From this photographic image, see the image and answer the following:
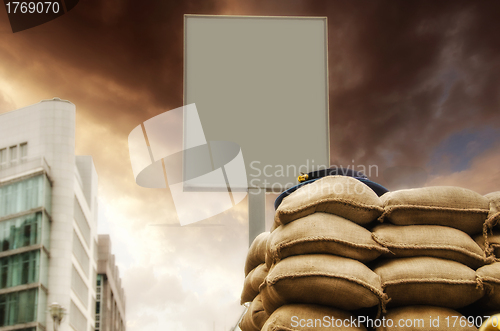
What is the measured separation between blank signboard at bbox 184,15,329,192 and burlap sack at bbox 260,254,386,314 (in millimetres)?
1815

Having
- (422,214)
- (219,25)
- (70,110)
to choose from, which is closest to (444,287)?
(422,214)

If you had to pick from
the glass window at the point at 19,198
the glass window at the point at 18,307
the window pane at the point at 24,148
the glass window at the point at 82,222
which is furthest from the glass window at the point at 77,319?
the window pane at the point at 24,148

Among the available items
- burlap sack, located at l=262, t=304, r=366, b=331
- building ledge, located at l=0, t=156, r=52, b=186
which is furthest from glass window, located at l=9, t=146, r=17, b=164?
burlap sack, located at l=262, t=304, r=366, b=331

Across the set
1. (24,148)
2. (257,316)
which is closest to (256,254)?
(257,316)

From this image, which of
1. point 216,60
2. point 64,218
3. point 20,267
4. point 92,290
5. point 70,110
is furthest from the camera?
point 92,290

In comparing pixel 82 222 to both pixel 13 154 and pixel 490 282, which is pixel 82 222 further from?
pixel 490 282

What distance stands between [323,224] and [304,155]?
6.44ft

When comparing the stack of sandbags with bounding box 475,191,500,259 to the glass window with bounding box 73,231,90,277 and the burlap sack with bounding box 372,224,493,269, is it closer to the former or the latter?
the burlap sack with bounding box 372,224,493,269

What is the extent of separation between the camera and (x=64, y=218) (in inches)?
1416

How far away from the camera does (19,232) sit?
32.7 m

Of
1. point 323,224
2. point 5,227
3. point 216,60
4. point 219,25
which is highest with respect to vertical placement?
→ point 5,227

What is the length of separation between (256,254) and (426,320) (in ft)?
4.60

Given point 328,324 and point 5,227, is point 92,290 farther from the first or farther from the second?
point 328,324

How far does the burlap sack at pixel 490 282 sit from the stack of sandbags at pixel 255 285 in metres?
1.11
